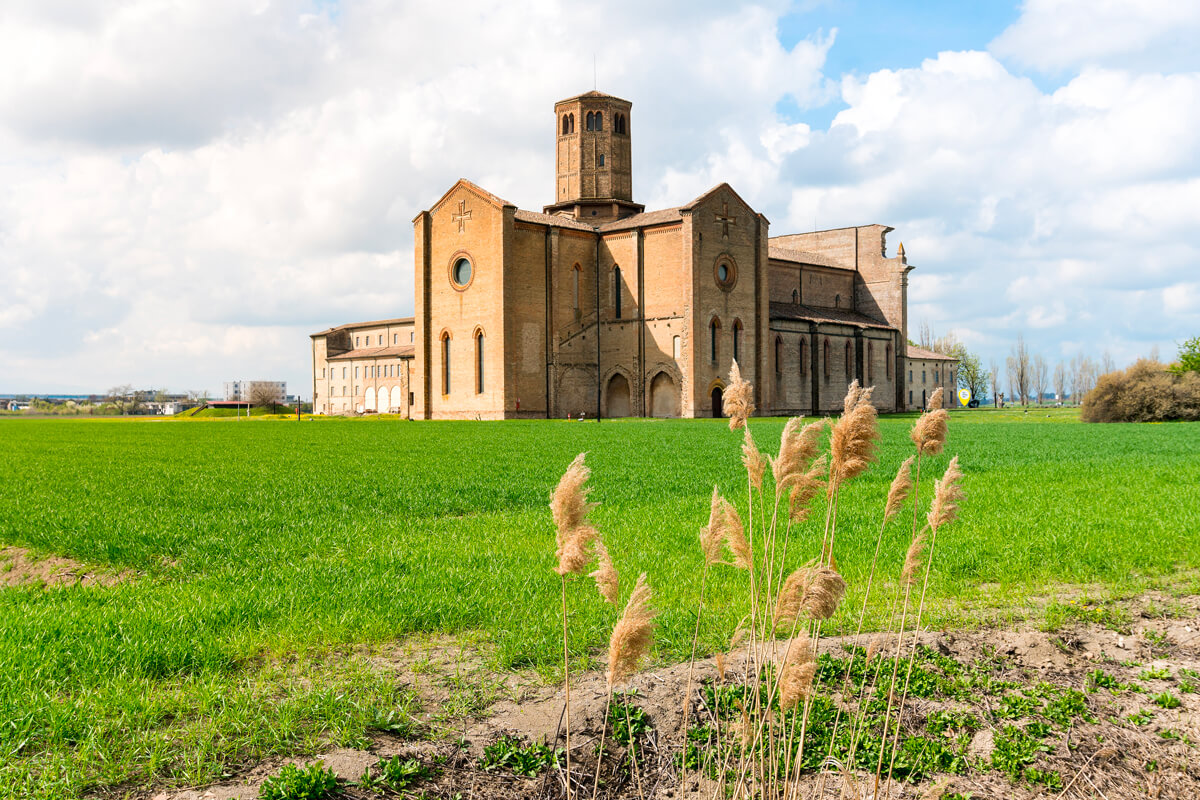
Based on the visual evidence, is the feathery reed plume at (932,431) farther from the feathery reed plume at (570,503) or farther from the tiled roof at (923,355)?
the tiled roof at (923,355)

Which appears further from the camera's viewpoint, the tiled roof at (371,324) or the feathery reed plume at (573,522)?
the tiled roof at (371,324)

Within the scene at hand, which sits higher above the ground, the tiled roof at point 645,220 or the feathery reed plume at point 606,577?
the tiled roof at point 645,220

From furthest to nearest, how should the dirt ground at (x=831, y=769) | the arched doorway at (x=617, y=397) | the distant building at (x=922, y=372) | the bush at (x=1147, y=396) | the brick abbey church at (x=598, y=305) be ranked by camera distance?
the distant building at (x=922, y=372) → the arched doorway at (x=617, y=397) → the brick abbey church at (x=598, y=305) → the bush at (x=1147, y=396) → the dirt ground at (x=831, y=769)

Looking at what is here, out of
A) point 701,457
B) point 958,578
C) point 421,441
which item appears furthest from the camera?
point 421,441

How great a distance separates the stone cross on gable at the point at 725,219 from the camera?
2016 inches

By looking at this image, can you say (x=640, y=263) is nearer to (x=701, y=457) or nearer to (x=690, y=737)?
(x=701, y=457)

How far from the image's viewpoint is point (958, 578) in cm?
670

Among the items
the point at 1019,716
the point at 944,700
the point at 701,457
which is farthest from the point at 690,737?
the point at 701,457

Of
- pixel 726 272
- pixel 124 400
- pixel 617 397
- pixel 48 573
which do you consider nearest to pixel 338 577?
pixel 48 573

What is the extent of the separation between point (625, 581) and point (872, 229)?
6846 cm

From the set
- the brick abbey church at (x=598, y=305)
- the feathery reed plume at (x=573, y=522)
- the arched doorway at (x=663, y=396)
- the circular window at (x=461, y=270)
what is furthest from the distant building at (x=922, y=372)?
the feathery reed plume at (x=573, y=522)

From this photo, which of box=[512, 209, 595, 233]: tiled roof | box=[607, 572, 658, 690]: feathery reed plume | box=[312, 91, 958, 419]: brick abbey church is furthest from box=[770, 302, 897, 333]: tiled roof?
box=[607, 572, 658, 690]: feathery reed plume

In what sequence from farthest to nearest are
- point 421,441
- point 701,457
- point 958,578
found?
point 421,441
point 701,457
point 958,578

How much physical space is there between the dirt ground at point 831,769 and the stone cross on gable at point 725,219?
1884 inches
